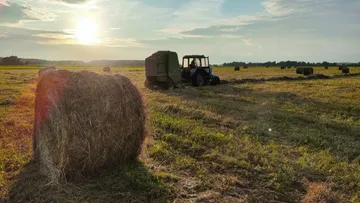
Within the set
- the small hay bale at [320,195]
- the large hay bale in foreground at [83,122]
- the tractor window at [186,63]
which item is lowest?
the small hay bale at [320,195]

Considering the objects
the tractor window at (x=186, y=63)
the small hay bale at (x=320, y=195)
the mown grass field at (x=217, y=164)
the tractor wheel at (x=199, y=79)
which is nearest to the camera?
the small hay bale at (x=320, y=195)

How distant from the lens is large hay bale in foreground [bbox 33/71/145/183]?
5176 mm

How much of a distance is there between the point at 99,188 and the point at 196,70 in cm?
1701

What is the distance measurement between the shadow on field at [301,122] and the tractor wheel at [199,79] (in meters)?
7.23

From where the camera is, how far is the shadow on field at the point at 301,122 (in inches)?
292

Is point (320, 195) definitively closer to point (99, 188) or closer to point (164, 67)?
point (99, 188)

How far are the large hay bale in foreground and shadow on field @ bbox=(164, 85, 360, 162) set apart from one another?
3512 mm


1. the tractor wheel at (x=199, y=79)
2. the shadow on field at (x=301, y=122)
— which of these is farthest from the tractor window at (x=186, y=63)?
the shadow on field at (x=301, y=122)

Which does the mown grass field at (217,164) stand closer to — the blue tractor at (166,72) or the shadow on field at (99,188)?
the shadow on field at (99,188)

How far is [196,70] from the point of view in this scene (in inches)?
845

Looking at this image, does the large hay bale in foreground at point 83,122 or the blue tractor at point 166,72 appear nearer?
the large hay bale in foreground at point 83,122

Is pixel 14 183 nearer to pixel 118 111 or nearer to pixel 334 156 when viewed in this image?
pixel 118 111

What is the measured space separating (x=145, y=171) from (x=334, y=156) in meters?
3.90

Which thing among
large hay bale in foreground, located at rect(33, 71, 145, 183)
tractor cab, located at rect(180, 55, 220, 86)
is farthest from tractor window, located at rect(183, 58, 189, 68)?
large hay bale in foreground, located at rect(33, 71, 145, 183)
